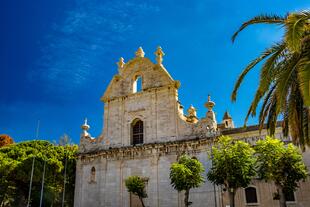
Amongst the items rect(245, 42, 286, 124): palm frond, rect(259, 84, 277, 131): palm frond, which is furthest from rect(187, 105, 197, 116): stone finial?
rect(245, 42, 286, 124): palm frond

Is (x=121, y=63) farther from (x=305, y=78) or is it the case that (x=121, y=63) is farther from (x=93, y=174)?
(x=305, y=78)

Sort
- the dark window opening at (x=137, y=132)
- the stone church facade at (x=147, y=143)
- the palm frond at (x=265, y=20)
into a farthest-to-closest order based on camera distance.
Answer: the dark window opening at (x=137, y=132), the stone church facade at (x=147, y=143), the palm frond at (x=265, y=20)

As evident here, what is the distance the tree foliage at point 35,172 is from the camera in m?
23.8

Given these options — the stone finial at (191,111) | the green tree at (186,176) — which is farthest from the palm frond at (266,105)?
the stone finial at (191,111)

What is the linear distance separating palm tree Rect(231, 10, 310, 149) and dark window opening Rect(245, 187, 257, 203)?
9.28 m

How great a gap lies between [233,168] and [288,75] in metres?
8.83

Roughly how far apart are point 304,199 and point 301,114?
410 inches

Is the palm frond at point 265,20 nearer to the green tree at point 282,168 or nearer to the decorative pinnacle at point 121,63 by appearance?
the green tree at point 282,168

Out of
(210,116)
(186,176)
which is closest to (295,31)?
(186,176)

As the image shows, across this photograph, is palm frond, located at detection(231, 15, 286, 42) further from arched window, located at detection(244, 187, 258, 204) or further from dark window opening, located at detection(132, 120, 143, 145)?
dark window opening, located at detection(132, 120, 143, 145)

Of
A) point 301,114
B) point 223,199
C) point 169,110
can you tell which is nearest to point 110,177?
point 169,110

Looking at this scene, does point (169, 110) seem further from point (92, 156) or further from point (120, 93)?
point (92, 156)

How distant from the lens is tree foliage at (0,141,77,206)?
2380 centimetres

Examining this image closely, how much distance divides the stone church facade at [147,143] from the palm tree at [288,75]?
997cm
